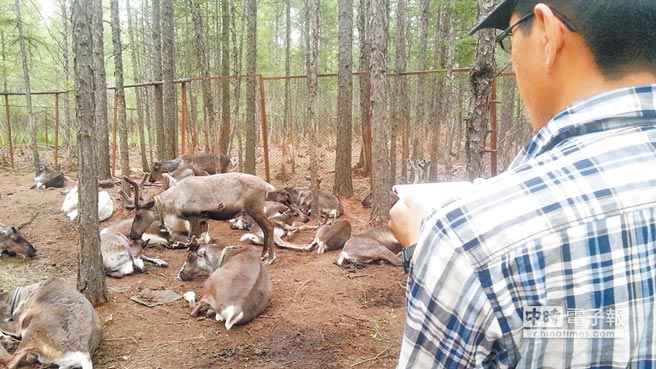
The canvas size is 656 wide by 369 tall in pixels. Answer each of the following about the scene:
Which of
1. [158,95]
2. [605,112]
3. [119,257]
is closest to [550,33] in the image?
[605,112]

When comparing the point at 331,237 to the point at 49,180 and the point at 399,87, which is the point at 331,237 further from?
the point at 49,180

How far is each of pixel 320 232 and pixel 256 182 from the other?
1534 mm

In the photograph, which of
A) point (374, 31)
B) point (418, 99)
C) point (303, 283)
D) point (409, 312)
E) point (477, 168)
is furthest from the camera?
point (418, 99)

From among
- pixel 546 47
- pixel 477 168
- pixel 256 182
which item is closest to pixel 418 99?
pixel 256 182

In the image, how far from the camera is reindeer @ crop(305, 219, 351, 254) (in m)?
9.21

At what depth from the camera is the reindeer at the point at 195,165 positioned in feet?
44.9

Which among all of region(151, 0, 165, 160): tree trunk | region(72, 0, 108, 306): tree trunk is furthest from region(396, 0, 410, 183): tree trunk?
region(72, 0, 108, 306): tree trunk

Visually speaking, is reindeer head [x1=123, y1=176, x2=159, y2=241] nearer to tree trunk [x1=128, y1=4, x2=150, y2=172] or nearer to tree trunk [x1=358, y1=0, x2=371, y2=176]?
tree trunk [x1=358, y1=0, x2=371, y2=176]

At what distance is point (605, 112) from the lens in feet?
3.17

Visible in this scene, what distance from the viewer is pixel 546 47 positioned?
1073mm

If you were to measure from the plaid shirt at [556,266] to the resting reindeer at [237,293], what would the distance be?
5.22 metres

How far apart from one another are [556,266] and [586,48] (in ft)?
1.50

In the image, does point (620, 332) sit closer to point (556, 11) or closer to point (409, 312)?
point (409, 312)

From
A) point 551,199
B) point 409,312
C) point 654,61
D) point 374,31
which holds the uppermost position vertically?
point 374,31
